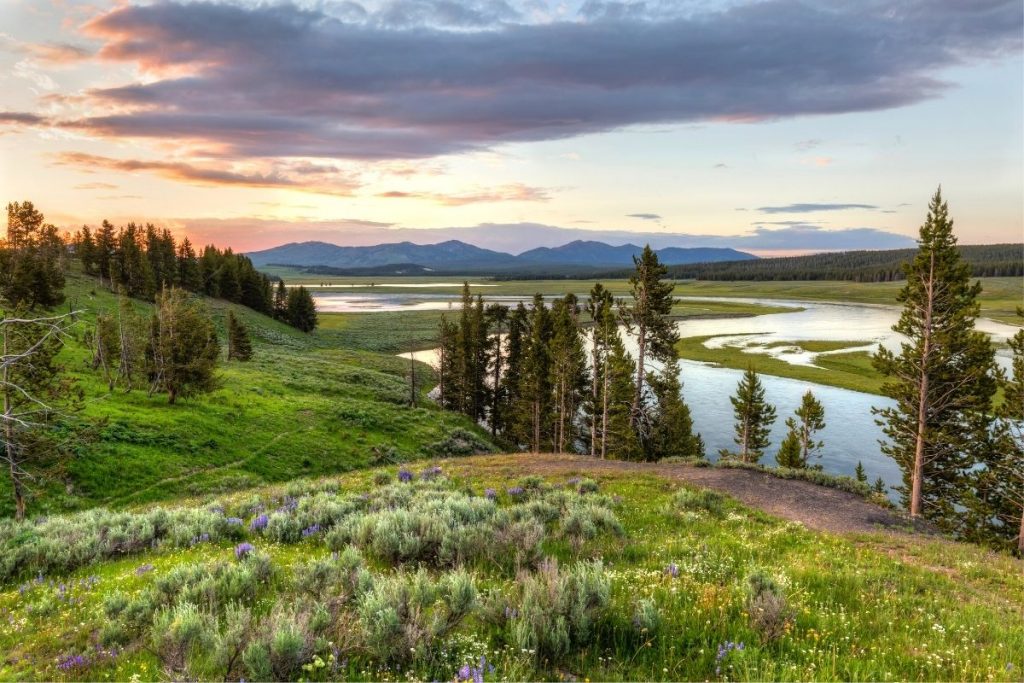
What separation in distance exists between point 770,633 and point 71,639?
24.5ft

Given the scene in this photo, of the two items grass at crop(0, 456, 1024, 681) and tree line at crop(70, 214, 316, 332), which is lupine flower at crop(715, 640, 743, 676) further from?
tree line at crop(70, 214, 316, 332)

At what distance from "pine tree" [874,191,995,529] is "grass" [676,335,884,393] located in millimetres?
38294

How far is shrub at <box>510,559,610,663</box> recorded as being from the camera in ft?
15.1

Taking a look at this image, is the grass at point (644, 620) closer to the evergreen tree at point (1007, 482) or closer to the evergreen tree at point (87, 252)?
the evergreen tree at point (1007, 482)

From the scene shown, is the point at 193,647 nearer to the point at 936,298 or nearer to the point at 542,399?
the point at 936,298

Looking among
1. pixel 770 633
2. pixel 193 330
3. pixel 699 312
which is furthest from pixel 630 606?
pixel 699 312

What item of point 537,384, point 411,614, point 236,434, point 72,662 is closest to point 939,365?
point 411,614

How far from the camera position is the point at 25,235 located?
80062mm

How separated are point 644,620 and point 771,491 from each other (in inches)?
774

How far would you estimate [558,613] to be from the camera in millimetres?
4926

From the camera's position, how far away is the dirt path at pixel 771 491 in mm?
18327

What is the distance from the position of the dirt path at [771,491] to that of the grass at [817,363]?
43380mm

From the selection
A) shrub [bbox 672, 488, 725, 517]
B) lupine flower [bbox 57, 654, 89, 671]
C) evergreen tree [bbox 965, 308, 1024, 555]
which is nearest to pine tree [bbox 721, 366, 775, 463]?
evergreen tree [bbox 965, 308, 1024, 555]

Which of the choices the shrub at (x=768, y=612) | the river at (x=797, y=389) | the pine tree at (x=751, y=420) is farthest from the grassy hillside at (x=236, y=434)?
the river at (x=797, y=389)
